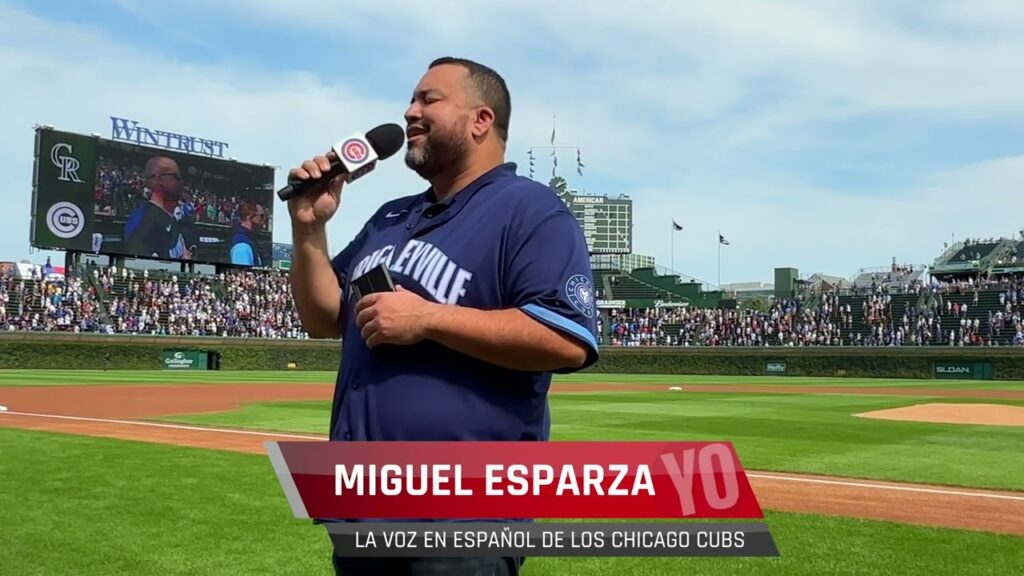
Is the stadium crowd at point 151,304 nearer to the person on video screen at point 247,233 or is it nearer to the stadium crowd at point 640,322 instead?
the stadium crowd at point 640,322

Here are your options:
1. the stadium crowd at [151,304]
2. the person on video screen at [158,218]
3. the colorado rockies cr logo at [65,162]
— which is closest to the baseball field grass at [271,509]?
the stadium crowd at [151,304]

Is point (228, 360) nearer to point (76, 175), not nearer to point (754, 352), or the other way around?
point (76, 175)

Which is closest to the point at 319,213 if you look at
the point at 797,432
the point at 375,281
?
the point at 375,281

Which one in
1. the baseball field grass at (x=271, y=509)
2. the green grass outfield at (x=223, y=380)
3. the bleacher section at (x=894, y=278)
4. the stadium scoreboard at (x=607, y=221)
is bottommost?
the green grass outfield at (x=223, y=380)

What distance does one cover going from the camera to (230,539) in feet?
19.9

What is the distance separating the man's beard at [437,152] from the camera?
2557mm

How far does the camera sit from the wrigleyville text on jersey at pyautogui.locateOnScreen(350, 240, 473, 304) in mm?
2363

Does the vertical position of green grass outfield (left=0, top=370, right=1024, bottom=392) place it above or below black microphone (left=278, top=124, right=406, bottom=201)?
below

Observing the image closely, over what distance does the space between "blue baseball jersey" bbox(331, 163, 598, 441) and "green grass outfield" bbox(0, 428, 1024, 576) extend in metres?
3.45

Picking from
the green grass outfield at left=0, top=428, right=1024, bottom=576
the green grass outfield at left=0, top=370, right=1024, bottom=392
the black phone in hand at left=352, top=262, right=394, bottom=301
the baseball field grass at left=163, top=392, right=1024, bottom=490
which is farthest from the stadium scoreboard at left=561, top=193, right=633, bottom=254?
the black phone in hand at left=352, top=262, right=394, bottom=301

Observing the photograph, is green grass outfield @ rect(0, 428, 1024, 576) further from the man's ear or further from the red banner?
the man's ear

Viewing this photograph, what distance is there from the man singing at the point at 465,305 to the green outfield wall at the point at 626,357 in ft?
145

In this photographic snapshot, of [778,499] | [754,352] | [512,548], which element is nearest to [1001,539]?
[778,499]

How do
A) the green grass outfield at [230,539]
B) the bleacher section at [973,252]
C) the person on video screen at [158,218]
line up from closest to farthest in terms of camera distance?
the green grass outfield at [230,539] → the person on video screen at [158,218] → the bleacher section at [973,252]
